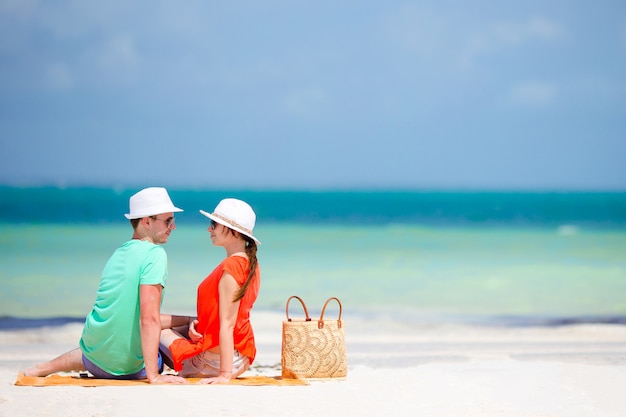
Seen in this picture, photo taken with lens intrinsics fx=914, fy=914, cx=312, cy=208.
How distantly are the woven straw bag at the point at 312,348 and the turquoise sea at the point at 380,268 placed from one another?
14.7 ft

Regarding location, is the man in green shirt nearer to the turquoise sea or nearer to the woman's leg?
the woman's leg

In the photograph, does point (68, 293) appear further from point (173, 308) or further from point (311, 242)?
point (311, 242)

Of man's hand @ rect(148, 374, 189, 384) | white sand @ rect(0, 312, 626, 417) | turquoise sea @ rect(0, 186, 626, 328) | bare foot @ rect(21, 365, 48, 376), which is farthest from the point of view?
turquoise sea @ rect(0, 186, 626, 328)

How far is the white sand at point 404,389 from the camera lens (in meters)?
4.28

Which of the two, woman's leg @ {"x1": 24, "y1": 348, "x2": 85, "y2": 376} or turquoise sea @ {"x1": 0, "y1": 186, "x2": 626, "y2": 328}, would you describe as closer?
woman's leg @ {"x1": 24, "y1": 348, "x2": 85, "y2": 376}

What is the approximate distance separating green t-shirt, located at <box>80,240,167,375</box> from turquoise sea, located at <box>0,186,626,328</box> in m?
4.69

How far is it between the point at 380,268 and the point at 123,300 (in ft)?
37.1

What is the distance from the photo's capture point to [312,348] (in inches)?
194

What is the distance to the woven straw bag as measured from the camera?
4.90m

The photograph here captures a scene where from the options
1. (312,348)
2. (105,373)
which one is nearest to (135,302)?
(105,373)

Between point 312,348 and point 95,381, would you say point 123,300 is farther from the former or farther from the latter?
point 312,348

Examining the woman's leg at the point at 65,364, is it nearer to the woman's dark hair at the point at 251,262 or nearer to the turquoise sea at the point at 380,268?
the woman's dark hair at the point at 251,262

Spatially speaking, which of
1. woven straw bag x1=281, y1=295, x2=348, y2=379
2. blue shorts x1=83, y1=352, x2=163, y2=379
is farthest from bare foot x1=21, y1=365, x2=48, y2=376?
woven straw bag x1=281, y1=295, x2=348, y2=379

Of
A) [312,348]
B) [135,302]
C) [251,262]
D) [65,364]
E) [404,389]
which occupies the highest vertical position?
[251,262]
